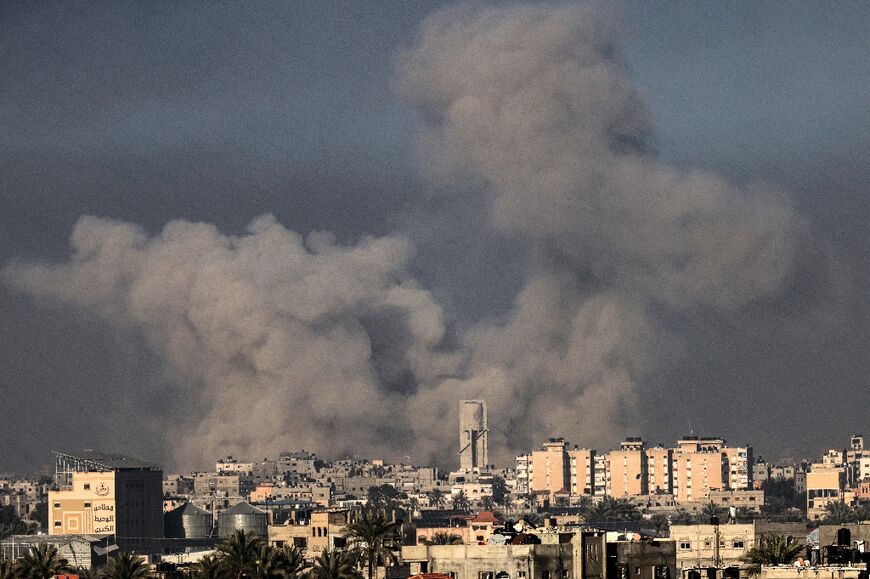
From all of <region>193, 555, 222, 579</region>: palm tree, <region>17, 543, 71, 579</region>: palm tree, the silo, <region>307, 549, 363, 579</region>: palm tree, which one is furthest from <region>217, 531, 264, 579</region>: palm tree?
the silo

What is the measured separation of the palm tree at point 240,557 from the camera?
78.1 meters

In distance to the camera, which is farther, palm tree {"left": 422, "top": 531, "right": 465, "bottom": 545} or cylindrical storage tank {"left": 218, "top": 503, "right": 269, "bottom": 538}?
cylindrical storage tank {"left": 218, "top": 503, "right": 269, "bottom": 538}

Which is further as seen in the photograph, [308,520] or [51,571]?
[308,520]

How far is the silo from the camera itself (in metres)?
154

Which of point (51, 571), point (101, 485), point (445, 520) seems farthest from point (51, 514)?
point (51, 571)

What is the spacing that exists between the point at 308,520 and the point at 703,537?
2100cm

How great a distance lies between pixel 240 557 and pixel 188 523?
77.9 metres

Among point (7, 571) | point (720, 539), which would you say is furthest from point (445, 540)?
point (7, 571)

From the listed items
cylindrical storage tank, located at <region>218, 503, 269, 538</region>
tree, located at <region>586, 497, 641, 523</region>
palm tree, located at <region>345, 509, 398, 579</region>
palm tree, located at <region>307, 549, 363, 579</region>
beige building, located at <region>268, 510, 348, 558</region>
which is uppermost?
tree, located at <region>586, 497, 641, 523</region>

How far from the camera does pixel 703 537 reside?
99.0 m

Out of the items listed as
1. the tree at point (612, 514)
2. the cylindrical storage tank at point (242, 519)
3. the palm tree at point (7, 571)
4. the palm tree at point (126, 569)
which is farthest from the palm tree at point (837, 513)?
the palm tree at point (7, 571)

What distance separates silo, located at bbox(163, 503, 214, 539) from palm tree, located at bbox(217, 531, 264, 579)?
7181 centimetres

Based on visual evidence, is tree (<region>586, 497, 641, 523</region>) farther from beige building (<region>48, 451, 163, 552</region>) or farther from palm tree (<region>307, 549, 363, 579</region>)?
palm tree (<region>307, 549, 363, 579</region>)

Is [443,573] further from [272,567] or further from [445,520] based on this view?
[445,520]
